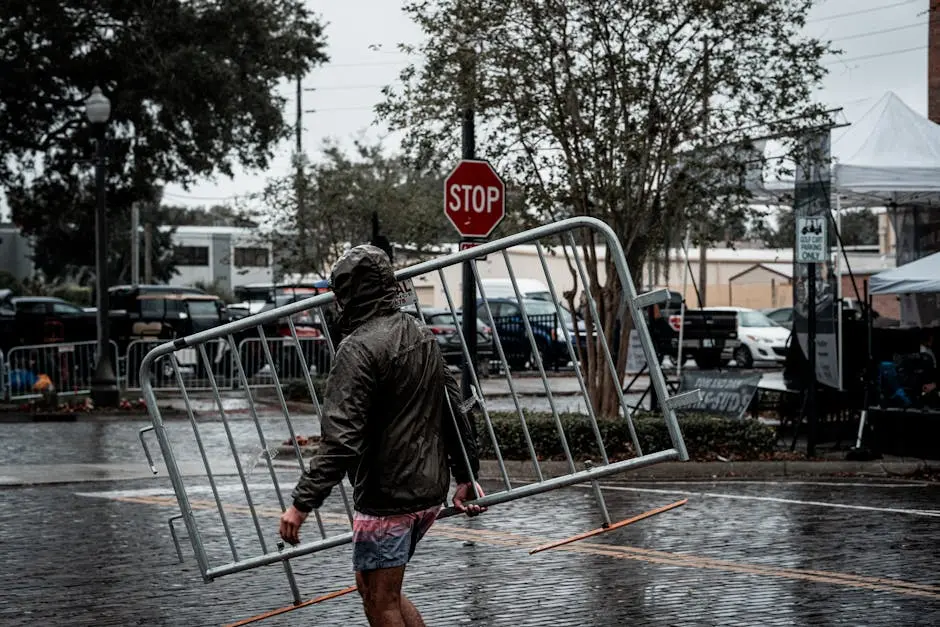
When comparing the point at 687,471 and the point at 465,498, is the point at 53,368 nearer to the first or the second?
the point at 687,471

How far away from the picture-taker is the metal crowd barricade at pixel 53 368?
23.8m

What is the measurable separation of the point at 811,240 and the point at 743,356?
77.8 ft

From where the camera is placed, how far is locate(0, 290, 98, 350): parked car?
107 feet

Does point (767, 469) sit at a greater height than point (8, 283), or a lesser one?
lesser

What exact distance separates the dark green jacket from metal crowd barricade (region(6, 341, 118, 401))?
63.5 ft

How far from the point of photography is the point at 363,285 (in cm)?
519

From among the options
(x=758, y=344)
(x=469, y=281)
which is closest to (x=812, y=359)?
(x=469, y=281)

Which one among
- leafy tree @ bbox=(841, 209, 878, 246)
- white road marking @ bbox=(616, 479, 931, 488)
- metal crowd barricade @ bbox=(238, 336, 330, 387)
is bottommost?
white road marking @ bbox=(616, 479, 931, 488)

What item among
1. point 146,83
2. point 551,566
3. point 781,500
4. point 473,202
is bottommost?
point 781,500

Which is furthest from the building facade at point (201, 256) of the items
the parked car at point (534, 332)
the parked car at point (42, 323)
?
the parked car at point (534, 332)

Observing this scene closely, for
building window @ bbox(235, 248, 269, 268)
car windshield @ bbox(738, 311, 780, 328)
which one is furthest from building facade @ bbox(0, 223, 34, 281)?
car windshield @ bbox(738, 311, 780, 328)

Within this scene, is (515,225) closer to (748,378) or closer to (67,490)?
(748,378)

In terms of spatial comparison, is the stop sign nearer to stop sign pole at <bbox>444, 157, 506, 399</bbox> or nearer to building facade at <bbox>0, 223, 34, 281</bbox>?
stop sign pole at <bbox>444, 157, 506, 399</bbox>

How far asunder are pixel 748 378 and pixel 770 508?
5.28 metres
